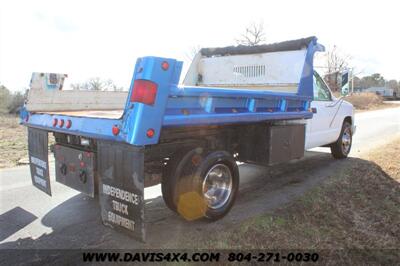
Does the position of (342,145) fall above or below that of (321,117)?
below

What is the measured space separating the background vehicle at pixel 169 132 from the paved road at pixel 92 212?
0.96 ft

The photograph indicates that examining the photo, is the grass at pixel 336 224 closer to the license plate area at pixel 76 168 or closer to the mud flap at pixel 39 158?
the license plate area at pixel 76 168

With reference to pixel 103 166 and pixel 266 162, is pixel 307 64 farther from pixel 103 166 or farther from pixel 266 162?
pixel 103 166

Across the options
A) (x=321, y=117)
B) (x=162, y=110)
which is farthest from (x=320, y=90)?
(x=162, y=110)

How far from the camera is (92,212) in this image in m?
4.90

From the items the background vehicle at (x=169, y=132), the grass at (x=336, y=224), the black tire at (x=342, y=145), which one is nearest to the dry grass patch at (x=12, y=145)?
the background vehicle at (x=169, y=132)

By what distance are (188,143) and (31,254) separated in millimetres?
1981

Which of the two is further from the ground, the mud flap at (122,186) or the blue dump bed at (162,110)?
the blue dump bed at (162,110)

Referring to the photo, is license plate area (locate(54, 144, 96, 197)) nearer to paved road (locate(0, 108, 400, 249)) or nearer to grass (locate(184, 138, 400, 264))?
paved road (locate(0, 108, 400, 249))

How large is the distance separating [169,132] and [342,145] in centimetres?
553

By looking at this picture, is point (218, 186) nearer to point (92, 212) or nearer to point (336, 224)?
point (336, 224)

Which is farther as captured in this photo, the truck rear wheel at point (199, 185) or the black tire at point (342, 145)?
the black tire at point (342, 145)

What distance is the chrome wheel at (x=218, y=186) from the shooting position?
14.9ft

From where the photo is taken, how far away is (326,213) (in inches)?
191
